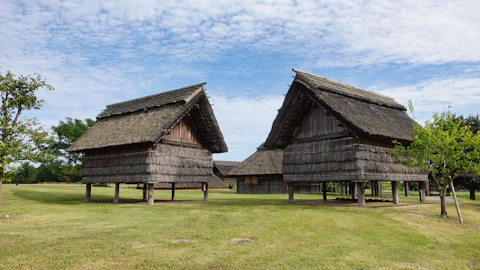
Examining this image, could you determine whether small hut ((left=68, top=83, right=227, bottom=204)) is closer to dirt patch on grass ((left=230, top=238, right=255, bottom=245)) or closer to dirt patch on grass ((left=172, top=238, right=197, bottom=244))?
dirt patch on grass ((left=172, top=238, right=197, bottom=244))

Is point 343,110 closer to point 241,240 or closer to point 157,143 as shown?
point 241,240

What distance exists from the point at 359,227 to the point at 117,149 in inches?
616

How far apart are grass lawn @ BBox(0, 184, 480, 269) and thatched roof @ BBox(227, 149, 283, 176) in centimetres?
2160

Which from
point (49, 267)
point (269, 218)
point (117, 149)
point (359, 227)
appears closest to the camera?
point (49, 267)

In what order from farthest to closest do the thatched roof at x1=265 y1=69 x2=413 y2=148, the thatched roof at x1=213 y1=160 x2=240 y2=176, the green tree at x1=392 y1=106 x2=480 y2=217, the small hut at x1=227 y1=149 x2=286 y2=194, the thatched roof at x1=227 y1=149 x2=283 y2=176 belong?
1. the thatched roof at x1=213 y1=160 x2=240 y2=176
2. the small hut at x1=227 y1=149 x2=286 y2=194
3. the thatched roof at x1=227 y1=149 x2=283 y2=176
4. the thatched roof at x1=265 y1=69 x2=413 y2=148
5. the green tree at x1=392 y1=106 x2=480 y2=217

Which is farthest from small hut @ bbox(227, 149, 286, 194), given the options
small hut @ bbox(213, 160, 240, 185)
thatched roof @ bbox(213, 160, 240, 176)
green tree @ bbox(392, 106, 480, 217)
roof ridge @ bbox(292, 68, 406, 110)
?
green tree @ bbox(392, 106, 480, 217)

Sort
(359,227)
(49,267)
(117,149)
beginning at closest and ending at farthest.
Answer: (49,267) → (359,227) → (117,149)

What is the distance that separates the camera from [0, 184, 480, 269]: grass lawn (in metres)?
8.67

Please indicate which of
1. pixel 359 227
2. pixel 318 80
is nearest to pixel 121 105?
pixel 318 80

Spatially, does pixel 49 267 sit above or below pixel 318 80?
below

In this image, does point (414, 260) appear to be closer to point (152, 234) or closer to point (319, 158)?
point (152, 234)

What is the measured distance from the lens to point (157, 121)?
21266 millimetres

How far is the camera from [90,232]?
1173 centimetres

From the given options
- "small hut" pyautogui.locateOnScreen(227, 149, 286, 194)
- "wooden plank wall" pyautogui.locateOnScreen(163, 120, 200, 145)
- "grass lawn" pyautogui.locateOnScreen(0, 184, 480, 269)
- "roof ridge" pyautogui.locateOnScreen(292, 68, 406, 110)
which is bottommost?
"grass lawn" pyautogui.locateOnScreen(0, 184, 480, 269)
